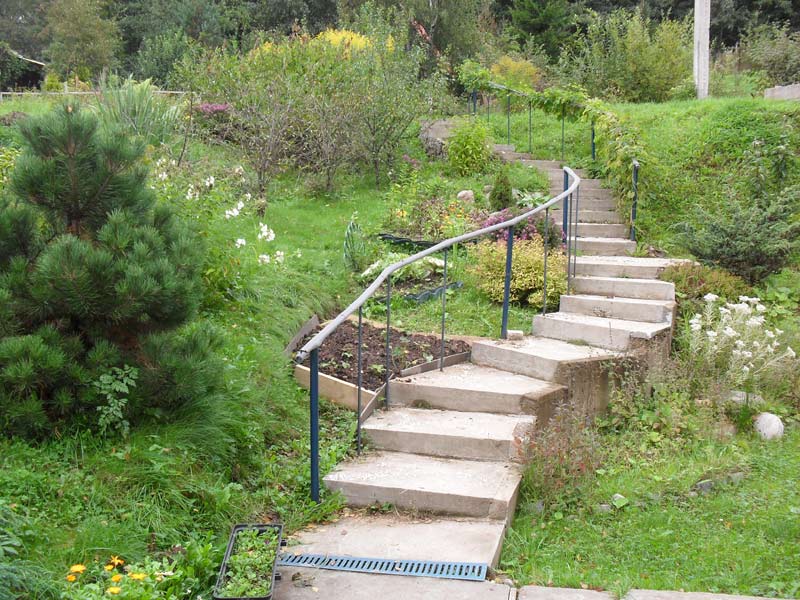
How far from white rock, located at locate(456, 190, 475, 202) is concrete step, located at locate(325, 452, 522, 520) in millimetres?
6171

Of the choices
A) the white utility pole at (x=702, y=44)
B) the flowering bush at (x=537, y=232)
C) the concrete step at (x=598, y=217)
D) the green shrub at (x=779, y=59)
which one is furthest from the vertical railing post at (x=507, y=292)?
the green shrub at (x=779, y=59)

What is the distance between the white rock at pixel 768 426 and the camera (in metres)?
5.71

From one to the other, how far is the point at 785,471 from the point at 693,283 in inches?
113

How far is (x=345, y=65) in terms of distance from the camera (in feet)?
42.6

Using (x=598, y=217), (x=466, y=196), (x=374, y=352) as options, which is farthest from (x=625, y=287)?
(x=466, y=196)

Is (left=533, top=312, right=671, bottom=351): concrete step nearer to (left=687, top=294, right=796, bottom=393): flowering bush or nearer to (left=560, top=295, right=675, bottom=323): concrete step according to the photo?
(left=560, top=295, right=675, bottom=323): concrete step

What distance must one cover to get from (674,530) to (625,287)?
3.60 m

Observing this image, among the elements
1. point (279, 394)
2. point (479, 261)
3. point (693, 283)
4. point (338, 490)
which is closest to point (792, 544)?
point (338, 490)

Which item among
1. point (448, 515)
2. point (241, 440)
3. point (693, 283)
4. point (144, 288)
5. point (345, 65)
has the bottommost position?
point (448, 515)

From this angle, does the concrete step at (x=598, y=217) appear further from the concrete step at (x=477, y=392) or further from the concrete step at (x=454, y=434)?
the concrete step at (x=454, y=434)

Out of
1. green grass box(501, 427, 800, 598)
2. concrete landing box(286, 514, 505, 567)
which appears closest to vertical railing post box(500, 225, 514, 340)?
green grass box(501, 427, 800, 598)

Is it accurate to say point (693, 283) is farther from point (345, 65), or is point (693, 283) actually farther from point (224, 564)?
point (345, 65)

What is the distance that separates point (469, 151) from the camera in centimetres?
1242

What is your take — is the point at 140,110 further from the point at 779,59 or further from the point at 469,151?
the point at 779,59
